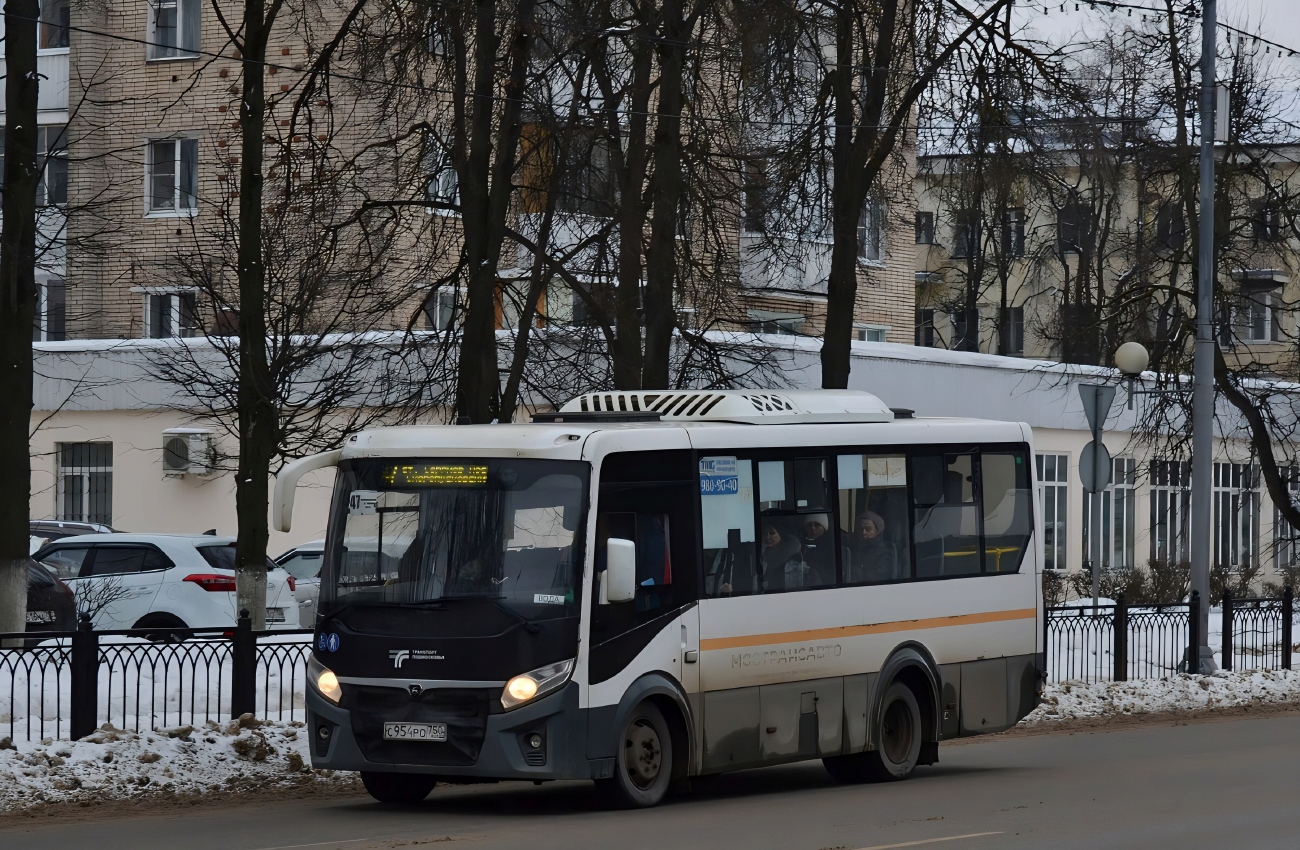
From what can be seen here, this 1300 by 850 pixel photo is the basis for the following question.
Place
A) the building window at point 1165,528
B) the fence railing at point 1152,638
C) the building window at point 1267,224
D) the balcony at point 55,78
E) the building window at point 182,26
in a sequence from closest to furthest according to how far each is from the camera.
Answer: the fence railing at point 1152,638, the building window at point 1267,224, the building window at point 182,26, the building window at point 1165,528, the balcony at point 55,78

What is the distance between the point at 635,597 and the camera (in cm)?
1254

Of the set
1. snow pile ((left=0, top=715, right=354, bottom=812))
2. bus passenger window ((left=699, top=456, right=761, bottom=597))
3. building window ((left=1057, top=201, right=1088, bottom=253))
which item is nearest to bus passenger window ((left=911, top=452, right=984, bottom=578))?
bus passenger window ((left=699, top=456, right=761, bottom=597))

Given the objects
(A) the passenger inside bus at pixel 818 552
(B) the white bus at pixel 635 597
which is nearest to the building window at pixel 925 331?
(B) the white bus at pixel 635 597

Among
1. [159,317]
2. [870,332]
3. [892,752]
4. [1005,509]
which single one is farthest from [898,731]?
[870,332]

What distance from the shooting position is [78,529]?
32062 millimetres

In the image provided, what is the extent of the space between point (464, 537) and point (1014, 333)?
6048 centimetres

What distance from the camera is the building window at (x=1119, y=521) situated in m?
43.6

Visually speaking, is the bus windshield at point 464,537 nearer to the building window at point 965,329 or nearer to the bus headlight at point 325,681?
the bus headlight at point 325,681

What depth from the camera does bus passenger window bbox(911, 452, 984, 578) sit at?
15.1m

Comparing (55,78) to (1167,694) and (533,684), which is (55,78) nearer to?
(1167,694)

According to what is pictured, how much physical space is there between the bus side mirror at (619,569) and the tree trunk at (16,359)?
7.66 metres

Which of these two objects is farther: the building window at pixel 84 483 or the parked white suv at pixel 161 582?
the building window at pixel 84 483

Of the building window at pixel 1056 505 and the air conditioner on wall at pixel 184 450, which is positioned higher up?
the air conditioner on wall at pixel 184 450

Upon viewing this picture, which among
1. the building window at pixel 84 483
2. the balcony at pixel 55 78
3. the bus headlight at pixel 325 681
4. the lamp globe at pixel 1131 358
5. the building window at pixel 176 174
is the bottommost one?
the bus headlight at pixel 325 681
